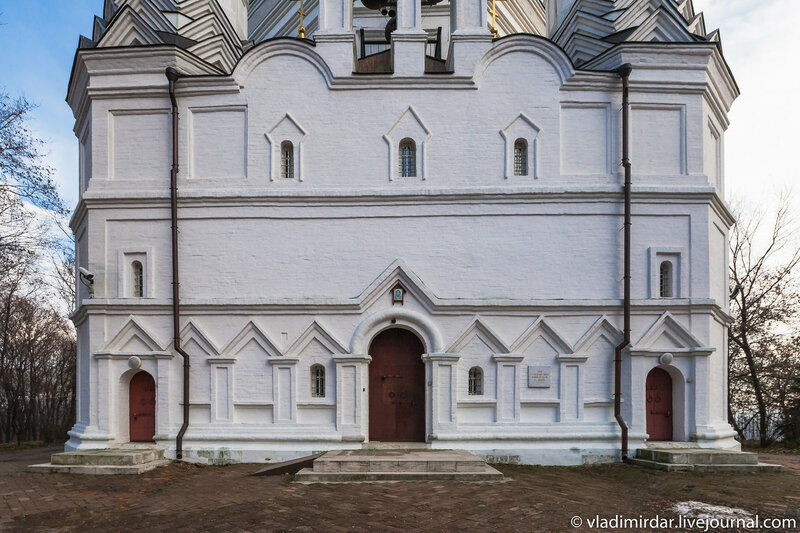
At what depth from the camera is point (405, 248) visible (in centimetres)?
1500

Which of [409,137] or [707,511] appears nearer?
[707,511]

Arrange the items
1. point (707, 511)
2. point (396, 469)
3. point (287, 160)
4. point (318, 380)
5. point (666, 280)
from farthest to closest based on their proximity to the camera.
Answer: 1. point (287, 160)
2. point (666, 280)
3. point (318, 380)
4. point (396, 469)
5. point (707, 511)

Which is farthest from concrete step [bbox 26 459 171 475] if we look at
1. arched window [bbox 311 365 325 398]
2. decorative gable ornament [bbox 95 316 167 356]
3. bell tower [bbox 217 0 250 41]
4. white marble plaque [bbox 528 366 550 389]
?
bell tower [bbox 217 0 250 41]

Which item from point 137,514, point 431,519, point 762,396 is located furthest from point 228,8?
point 762,396

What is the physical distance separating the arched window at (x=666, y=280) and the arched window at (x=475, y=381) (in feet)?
14.8

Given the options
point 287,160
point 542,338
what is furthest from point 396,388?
point 287,160

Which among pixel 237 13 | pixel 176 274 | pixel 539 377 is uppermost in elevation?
pixel 237 13

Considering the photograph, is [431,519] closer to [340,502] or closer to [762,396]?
[340,502]

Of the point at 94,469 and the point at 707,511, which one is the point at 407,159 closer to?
the point at 94,469

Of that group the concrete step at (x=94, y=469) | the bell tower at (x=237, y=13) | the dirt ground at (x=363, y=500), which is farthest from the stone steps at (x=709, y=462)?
the bell tower at (x=237, y=13)

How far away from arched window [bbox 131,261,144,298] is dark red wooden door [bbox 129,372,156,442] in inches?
72.9

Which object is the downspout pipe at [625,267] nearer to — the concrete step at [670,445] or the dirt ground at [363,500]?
the concrete step at [670,445]

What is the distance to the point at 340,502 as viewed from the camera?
33.3 feet

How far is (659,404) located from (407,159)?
7998 millimetres
